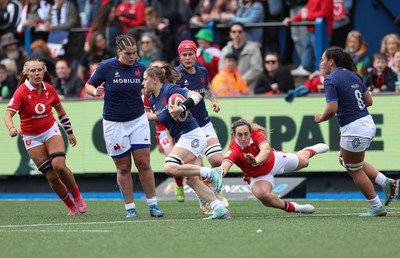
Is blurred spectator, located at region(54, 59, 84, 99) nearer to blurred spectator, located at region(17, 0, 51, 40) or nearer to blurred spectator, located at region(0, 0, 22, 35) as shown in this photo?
blurred spectator, located at region(17, 0, 51, 40)

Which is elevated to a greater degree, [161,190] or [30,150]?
[30,150]

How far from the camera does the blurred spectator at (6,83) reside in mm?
21781

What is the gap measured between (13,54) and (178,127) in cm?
1101

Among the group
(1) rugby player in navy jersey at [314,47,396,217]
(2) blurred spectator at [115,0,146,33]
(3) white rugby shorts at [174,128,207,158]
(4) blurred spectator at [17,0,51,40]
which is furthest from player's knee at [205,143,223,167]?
(4) blurred spectator at [17,0,51,40]

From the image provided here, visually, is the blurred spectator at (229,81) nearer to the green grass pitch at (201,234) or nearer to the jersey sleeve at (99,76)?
the green grass pitch at (201,234)

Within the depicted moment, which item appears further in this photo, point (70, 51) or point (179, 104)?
point (70, 51)

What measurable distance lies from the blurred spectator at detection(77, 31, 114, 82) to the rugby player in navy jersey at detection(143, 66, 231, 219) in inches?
336

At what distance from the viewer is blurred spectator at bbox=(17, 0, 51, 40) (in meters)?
24.0

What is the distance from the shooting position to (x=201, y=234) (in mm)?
11297

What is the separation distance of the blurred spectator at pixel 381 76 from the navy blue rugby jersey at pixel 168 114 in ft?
20.5

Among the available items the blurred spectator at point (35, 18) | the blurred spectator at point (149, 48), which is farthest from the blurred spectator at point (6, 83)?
the blurred spectator at point (149, 48)

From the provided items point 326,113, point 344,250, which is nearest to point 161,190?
point 326,113

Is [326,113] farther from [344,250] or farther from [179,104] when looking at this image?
[344,250]

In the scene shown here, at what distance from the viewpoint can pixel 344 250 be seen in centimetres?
970
